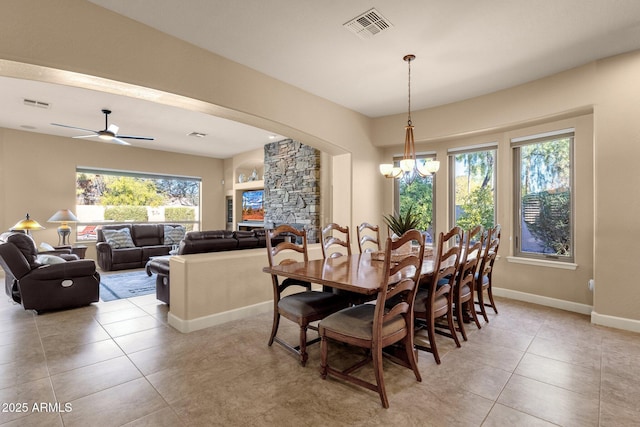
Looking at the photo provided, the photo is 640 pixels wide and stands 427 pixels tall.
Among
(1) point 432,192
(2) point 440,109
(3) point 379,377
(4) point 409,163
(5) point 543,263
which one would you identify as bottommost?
(3) point 379,377

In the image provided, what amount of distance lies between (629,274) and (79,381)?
16.7 feet

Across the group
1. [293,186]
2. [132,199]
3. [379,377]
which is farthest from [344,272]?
[132,199]

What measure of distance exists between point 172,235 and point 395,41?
6.86 m

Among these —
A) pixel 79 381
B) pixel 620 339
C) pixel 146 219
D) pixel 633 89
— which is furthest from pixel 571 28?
pixel 146 219

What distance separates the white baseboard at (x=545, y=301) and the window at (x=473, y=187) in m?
0.98

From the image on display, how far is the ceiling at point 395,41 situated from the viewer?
8.18ft

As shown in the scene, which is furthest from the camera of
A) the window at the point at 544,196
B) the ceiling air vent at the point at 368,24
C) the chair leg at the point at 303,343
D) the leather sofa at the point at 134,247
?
the leather sofa at the point at 134,247

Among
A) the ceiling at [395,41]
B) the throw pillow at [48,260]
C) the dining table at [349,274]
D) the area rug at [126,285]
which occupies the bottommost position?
the area rug at [126,285]

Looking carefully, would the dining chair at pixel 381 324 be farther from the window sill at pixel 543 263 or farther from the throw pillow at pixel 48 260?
the throw pillow at pixel 48 260

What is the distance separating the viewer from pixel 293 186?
638cm

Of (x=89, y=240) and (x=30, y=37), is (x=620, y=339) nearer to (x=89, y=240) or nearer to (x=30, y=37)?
(x=30, y=37)

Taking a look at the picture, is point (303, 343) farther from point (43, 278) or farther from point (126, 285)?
point (126, 285)

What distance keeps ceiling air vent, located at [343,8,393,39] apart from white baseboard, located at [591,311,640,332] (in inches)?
147

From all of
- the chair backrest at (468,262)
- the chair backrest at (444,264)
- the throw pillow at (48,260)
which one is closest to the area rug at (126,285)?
the throw pillow at (48,260)
